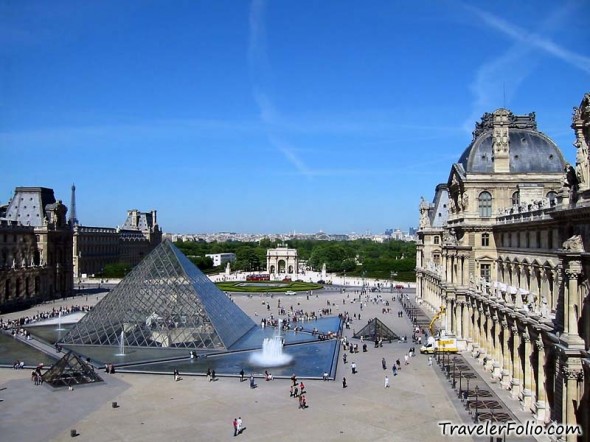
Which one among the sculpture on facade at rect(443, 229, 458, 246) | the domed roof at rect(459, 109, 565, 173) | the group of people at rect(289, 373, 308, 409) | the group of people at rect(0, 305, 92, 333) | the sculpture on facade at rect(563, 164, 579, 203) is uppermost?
the domed roof at rect(459, 109, 565, 173)

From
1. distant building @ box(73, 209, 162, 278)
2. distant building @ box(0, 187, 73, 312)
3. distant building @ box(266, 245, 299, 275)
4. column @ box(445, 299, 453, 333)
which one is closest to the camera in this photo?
column @ box(445, 299, 453, 333)

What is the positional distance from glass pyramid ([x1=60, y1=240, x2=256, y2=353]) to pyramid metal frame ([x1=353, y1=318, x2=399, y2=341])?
8.98m

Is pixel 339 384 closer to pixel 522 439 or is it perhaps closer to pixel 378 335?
pixel 522 439

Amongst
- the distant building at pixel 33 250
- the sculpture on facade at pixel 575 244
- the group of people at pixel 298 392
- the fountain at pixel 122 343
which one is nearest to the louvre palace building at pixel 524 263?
the sculpture on facade at pixel 575 244

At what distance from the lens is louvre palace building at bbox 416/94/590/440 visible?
22.0 m

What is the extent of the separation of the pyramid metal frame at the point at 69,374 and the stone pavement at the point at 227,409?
73cm

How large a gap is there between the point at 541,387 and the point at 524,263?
930 cm

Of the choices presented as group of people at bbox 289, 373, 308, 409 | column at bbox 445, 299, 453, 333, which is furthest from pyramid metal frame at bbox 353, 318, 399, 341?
group of people at bbox 289, 373, 308, 409

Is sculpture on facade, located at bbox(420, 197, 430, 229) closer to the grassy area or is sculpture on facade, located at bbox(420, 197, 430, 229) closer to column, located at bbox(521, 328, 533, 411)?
the grassy area

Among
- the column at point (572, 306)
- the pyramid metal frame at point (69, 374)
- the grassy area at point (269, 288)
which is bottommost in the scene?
the pyramid metal frame at point (69, 374)

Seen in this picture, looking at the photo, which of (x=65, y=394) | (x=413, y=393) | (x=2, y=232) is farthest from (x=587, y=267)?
(x=2, y=232)

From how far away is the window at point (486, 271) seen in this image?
135ft

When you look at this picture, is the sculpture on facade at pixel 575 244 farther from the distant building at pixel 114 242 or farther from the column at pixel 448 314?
the distant building at pixel 114 242

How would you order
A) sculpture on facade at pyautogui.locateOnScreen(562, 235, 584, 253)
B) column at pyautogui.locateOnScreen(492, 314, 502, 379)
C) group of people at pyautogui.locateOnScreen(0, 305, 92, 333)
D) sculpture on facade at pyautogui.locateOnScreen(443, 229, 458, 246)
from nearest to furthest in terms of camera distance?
sculpture on facade at pyautogui.locateOnScreen(562, 235, 584, 253) → column at pyautogui.locateOnScreen(492, 314, 502, 379) → sculpture on facade at pyautogui.locateOnScreen(443, 229, 458, 246) → group of people at pyautogui.locateOnScreen(0, 305, 92, 333)
